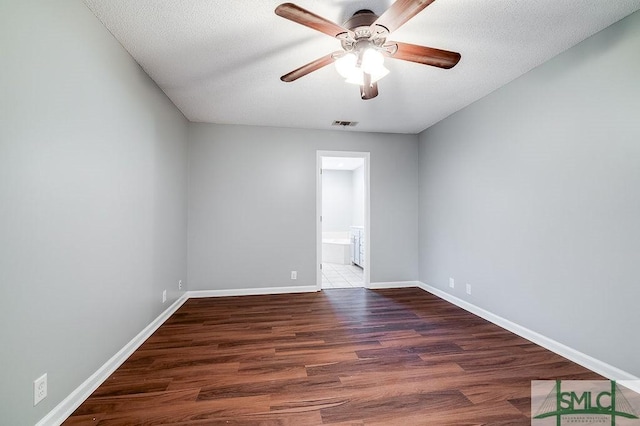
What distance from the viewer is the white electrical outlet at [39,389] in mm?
1331

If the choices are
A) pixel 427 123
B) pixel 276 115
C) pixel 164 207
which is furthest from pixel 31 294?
pixel 427 123

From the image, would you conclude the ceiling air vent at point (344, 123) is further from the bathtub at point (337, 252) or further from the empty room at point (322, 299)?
the bathtub at point (337, 252)

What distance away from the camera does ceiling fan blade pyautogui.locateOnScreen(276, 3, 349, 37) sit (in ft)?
4.53

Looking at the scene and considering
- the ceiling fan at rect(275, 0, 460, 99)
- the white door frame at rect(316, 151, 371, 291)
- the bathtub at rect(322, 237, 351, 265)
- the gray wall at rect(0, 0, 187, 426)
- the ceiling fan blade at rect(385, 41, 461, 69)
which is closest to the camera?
the gray wall at rect(0, 0, 187, 426)

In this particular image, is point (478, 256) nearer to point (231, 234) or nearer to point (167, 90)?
point (231, 234)

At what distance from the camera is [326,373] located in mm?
1964

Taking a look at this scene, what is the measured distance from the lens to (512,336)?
2.58 m

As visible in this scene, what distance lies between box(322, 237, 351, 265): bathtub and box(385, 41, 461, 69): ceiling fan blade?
5.02 metres

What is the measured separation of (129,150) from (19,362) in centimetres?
157

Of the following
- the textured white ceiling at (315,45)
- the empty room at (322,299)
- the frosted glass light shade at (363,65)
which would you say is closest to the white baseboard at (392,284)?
the empty room at (322,299)

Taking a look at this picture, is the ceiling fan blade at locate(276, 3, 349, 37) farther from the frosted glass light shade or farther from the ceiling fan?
the frosted glass light shade

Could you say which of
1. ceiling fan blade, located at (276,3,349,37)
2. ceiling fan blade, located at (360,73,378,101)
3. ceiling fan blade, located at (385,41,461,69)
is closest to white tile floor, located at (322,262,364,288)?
ceiling fan blade, located at (360,73,378,101)

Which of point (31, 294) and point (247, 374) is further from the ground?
point (31, 294)

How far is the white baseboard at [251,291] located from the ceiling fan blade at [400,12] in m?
3.45
